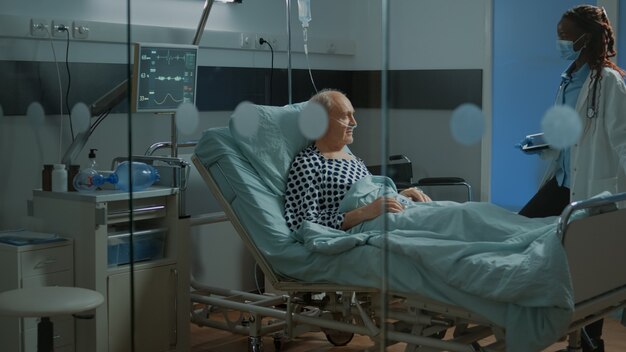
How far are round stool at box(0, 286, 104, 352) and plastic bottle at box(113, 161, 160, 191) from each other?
1.02 ft

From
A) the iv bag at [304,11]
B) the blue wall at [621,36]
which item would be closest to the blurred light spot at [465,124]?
the blue wall at [621,36]

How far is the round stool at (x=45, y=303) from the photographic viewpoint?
7.57 feet

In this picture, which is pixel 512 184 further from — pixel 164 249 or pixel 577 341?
pixel 164 249

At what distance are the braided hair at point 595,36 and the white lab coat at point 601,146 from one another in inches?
1.1

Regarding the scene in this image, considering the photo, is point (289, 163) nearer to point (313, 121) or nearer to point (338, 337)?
point (313, 121)

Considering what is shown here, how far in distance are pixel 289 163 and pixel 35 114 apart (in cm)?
78

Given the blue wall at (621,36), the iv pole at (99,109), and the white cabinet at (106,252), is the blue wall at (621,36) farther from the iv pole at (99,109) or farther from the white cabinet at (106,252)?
the white cabinet at (106,252)

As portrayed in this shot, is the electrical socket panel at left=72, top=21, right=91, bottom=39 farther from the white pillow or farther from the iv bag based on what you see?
the iv bag

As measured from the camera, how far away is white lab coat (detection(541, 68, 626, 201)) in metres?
2.18

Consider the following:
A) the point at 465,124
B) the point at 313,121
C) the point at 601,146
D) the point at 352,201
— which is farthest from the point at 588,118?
the point at 352,201

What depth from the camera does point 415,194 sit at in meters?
2.12

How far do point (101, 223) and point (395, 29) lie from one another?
3.32ft

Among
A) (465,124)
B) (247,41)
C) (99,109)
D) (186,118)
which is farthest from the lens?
(247,41)

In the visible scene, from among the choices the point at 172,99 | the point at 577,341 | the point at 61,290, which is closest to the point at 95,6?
the point at 172,99
